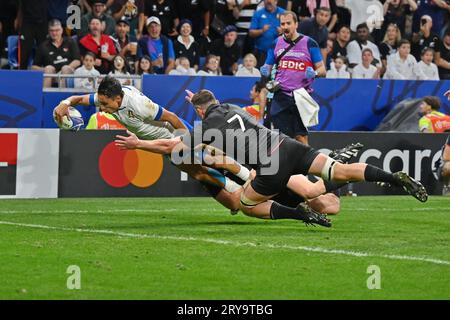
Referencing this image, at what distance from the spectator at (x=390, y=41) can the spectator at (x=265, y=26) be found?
9.00ft

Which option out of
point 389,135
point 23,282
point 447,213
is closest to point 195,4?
point 389,135

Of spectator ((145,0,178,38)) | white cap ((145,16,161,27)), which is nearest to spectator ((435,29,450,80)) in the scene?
spectator ((145,0,178,38))

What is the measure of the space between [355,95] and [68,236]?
989 centimetres

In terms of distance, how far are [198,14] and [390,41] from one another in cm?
431

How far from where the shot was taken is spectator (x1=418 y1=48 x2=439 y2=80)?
76.1 feet

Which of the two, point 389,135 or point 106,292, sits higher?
point 389,135

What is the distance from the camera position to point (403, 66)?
909 inches

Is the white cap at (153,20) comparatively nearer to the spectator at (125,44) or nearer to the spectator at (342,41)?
the spectator at (125,44)

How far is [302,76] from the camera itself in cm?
1616

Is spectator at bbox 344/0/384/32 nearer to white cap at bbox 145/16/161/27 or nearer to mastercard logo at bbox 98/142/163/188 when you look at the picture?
white cap at bbox 145/16/161/27

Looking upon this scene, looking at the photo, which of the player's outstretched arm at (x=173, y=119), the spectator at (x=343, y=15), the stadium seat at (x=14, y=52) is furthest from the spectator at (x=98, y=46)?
the player's outstretched arm at (x=173, y=119)

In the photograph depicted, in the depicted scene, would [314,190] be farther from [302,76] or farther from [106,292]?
[106,292]

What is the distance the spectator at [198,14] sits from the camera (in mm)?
22203
